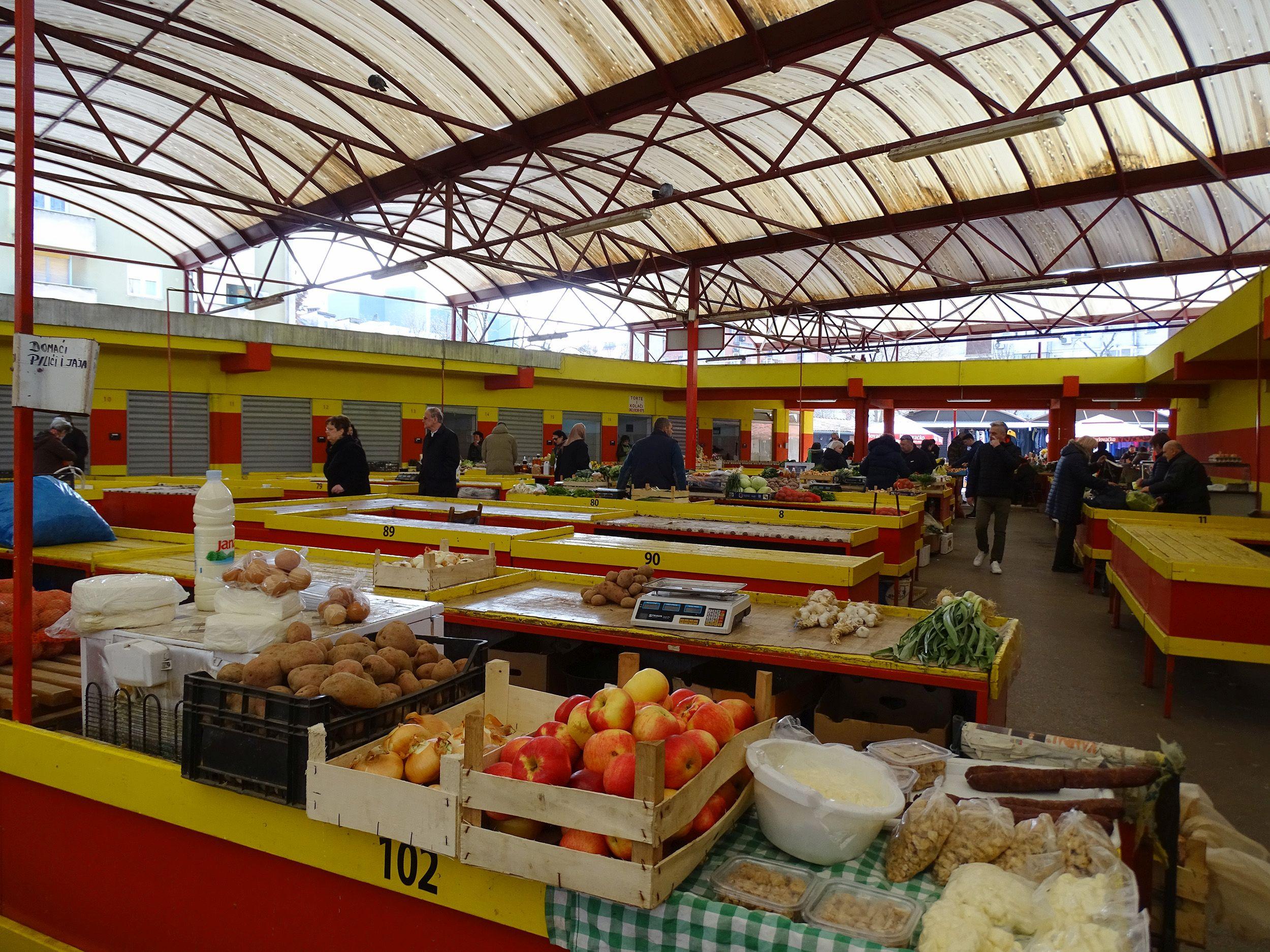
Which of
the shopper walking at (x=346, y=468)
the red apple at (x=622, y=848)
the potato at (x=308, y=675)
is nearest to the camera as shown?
the red apple at (x=622, y=848)

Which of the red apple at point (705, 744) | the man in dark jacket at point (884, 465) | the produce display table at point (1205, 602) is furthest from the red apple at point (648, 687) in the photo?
the man in dark jacket at point (884, 465)

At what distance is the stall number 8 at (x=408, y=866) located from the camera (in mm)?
1933

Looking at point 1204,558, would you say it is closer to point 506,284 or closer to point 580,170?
point 580,170

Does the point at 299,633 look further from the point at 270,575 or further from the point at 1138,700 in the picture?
the point at 1138,700

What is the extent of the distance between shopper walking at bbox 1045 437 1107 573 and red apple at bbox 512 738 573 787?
10123mm

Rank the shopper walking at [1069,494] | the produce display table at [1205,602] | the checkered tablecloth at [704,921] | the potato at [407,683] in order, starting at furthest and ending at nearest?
the shopper walking at [1069,494] → the produce display table at [1205,602] → the potato at [407,683] → the checkered tablecloth at [704,921]

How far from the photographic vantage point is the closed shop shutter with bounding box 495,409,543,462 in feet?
68.0

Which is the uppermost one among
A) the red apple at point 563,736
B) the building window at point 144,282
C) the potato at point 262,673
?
the building window at point 144,282

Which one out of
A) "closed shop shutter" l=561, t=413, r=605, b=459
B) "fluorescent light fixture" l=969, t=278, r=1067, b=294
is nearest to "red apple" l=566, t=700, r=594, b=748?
"fluorescent light fixture" l=969, t=278, r=1067, b=294

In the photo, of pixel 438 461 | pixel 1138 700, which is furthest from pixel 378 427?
pixel 1138 700

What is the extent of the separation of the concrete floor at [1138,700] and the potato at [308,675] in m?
3.01

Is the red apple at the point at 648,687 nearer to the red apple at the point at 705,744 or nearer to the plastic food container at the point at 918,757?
the red apple at the point at 705,744

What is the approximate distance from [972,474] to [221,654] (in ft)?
35.2

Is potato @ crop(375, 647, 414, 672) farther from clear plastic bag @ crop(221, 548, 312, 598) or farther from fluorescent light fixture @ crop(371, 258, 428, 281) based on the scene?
fluorescent light fixture @ crop(371, 258, 428, 281)
